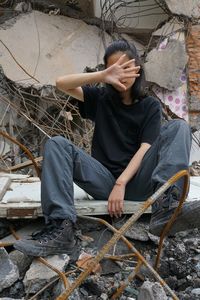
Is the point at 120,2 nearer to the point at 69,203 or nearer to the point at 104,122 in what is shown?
the point at 104,122

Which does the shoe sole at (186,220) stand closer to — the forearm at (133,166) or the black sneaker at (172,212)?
the black sneaker at (172,212)

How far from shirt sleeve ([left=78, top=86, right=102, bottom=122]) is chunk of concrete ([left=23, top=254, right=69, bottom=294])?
998mm

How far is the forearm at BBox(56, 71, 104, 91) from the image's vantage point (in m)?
2.54

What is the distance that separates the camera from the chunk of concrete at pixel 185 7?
538cm

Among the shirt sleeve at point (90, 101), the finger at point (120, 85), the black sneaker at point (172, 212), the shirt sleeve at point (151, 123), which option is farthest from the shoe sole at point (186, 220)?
the shirt sleeve at point (90, 101)

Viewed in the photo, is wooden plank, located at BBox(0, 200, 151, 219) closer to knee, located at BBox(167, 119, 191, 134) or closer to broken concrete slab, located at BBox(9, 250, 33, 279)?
broken concrete slab, located at BBox(9, 250, 33, 279)

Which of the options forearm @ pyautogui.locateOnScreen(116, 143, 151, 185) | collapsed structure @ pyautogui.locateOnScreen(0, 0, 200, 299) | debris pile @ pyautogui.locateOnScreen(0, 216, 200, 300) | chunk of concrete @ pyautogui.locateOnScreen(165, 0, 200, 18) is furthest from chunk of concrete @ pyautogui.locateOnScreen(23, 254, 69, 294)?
chunk of concrete @ pyautogui.locateOnScreen(165, 0, 200, 18)

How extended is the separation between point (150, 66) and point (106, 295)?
3.57m

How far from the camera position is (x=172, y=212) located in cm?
225

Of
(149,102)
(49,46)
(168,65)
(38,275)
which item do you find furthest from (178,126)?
(49,46)

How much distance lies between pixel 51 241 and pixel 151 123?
903 mm

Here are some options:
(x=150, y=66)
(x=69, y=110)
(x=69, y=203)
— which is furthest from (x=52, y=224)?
(x=150, y=66)

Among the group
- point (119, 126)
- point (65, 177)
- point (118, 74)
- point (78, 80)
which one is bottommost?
point (65, 177)

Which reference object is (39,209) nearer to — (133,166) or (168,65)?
(133,166)
